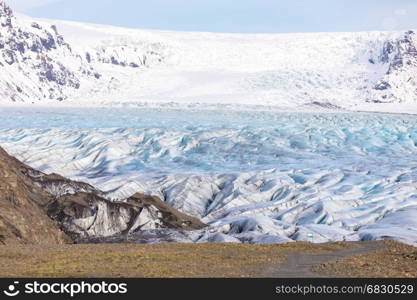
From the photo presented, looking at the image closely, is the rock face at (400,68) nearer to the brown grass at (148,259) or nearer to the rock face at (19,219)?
the rock face at (19,219)

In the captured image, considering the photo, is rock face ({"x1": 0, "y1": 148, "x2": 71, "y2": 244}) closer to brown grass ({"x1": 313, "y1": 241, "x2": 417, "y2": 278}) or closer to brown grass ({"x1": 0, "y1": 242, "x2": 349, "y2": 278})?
brown grass ({"x1": 0, "y1": 242, "x2": 349, "y2": 278})

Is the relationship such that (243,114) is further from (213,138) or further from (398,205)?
(398,205)

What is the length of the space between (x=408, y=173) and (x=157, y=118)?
144ft

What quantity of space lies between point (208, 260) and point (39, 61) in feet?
486

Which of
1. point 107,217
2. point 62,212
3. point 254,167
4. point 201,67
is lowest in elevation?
point 62,212

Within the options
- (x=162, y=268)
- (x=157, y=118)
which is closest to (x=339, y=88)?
(x=157, y=118)

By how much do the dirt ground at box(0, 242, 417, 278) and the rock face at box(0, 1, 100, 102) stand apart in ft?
439

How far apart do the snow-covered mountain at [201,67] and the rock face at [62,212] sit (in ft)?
245

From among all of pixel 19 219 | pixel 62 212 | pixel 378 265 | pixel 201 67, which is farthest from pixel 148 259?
pixel 201 67

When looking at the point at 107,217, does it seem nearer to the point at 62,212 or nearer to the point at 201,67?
the point at 62,212

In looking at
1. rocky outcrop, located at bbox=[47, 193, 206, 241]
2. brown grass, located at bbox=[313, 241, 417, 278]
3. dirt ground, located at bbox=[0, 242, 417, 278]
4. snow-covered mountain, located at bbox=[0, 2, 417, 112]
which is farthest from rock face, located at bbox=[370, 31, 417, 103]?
brown grass, located at bbox=[313, 241, 417, 278]

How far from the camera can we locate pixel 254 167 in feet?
189

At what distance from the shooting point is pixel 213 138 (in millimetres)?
67688

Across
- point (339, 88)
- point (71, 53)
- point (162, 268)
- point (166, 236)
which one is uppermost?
point (71, 53)
